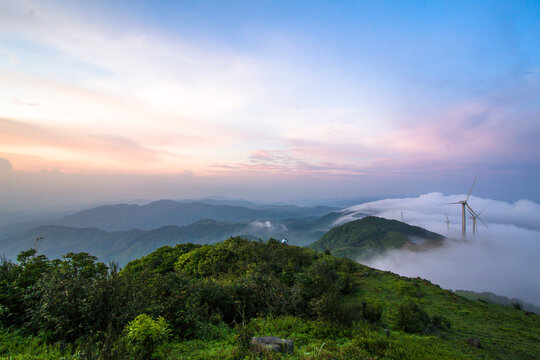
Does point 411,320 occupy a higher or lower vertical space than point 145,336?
lower

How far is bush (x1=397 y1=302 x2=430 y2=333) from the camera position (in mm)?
12566

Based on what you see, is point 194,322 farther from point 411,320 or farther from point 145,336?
point 411,320

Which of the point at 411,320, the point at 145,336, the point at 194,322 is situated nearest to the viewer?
the point at 145,336

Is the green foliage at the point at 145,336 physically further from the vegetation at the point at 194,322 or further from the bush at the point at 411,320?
the bush at the point at 411,320

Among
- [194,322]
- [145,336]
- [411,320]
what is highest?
[145,336]

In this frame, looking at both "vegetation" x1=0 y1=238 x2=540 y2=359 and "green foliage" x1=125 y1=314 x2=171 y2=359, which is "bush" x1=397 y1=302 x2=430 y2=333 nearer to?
"vegetation" x1=0 y1=238 x2=540 y2=359

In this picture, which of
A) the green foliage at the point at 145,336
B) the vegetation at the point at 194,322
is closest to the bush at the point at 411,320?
the vegetation at the point at 194,322

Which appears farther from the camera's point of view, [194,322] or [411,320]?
[411,320]

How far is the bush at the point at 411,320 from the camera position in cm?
1257

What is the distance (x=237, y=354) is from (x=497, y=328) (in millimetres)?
19609

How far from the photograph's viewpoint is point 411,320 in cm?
1294

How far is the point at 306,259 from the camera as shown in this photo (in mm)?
27125

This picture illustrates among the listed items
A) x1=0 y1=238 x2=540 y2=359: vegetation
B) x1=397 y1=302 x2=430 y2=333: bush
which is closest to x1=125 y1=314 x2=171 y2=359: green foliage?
x1=0 y1=238 x2=540 y2=359: vegetation

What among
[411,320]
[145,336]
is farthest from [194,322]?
[411,320]
